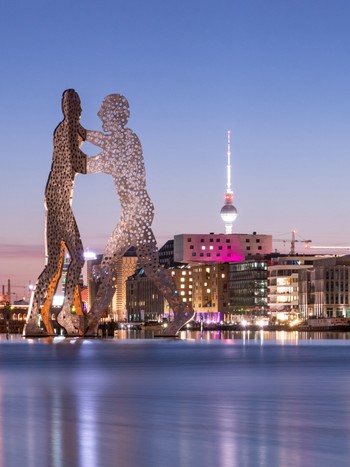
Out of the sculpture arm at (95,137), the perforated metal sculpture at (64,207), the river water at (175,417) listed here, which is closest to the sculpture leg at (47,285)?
the perforated metal sculpture at (64,207)

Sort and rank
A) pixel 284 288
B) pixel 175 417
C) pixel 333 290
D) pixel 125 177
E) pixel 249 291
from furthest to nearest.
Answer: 1. pixel 249 291
2. pixel 284 288
3. pixel 333 290
4. pixel 125 177
5. pixel 175 417

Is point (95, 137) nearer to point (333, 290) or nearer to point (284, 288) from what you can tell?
point (333, 290)

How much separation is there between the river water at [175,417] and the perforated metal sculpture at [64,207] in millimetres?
34425

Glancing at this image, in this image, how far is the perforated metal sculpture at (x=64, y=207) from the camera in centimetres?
7269

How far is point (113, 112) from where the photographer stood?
72.8m

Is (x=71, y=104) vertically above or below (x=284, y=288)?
above

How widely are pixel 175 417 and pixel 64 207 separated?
51.6 meters

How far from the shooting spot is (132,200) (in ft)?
238

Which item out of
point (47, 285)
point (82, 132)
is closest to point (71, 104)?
point (82, 132)

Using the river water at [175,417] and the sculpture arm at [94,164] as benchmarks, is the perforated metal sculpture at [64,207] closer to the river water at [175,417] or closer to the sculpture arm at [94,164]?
the sculpture arm at [94,164]

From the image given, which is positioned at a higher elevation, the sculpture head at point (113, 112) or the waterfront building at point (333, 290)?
the sculpture head at point (113, 112)

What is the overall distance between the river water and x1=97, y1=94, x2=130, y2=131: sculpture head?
1408 inches

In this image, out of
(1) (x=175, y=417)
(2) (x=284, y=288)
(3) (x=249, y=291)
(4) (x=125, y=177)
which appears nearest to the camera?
(1) (x=175, y=417)

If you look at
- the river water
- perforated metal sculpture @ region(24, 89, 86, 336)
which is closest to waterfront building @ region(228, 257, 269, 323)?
perforated metal sculpture @ region(24, 89, 86, 336)
